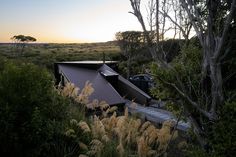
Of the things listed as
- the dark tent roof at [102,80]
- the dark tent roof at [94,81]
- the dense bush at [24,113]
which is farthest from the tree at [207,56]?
the dark tent roof at [102,80]

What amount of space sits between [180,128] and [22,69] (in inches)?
217

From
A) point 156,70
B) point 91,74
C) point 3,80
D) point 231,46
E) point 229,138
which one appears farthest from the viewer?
point 91,74

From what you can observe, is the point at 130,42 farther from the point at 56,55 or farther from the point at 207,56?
the point at 56,55

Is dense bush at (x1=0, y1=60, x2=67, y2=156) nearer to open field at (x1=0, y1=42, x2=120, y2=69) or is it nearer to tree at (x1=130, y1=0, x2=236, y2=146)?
tree at (x1=130, y1=0, x2=236, y2=146)

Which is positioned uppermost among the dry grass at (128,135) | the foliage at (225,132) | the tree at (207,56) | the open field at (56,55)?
the tree at (207,56)

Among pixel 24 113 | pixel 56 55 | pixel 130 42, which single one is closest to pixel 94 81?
pixel 24 113

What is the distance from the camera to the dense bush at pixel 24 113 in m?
6.88

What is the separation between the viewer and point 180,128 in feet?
34.1

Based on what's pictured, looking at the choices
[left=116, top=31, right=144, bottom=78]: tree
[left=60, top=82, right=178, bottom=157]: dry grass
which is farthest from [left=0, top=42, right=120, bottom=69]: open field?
[left=60, top=82, right=178, bottom=157]: dry grass

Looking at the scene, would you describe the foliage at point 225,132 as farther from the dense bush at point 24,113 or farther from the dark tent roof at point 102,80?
the dark tent roof at point 102,80

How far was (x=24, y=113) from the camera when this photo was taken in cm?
725

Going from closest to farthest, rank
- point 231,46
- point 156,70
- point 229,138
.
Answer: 1. point 229,138
2. point 231,46
3. point 156,70

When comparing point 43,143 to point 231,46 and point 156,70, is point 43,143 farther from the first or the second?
point 231,46

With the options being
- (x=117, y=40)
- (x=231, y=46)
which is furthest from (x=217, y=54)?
(x=117, y=40)
